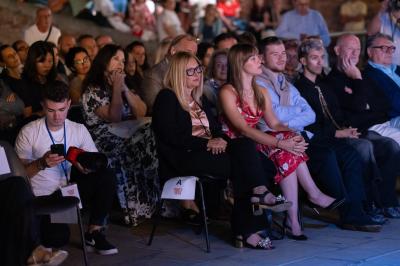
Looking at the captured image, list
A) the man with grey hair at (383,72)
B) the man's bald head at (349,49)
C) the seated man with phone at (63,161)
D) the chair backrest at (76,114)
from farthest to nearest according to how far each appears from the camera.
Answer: the man with grey hair at (383,72) < the man's bald head at (349,49) < the chair backrest at (76,114) < the seated man with phone at (63,161)

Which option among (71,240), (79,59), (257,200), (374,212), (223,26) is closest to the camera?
(257,200)

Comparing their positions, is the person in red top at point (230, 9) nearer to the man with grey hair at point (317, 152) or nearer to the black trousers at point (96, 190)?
the man with grey hair at point (317, 152)

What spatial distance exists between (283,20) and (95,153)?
588 cm

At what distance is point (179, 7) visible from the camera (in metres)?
14.1

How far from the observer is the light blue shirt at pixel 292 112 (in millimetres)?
6512

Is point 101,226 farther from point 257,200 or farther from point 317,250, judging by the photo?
point 317,250

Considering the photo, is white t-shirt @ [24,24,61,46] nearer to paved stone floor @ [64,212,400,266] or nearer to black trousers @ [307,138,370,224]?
paved stone floor @ [64,212,400,266]

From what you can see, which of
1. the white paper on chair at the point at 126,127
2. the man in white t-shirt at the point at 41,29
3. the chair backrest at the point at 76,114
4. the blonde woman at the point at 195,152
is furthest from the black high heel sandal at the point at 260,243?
the man in white t-shirt at the point at 41,29

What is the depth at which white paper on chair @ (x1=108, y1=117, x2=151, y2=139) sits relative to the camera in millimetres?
6547

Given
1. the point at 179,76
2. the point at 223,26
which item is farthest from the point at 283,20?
the point at 179,76

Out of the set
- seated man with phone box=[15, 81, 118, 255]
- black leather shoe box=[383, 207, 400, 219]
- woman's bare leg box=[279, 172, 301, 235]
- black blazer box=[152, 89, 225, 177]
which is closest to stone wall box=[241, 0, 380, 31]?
black leather shoe box=[383, 207, 400, 219]

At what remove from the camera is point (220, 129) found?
6.27 meters

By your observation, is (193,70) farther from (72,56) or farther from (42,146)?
(72,56)

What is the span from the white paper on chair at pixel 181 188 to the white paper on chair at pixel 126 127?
940mm
